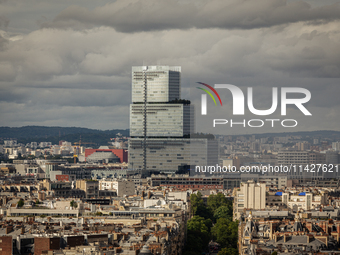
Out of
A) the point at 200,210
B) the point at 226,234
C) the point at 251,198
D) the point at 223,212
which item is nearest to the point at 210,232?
the point at 226,234

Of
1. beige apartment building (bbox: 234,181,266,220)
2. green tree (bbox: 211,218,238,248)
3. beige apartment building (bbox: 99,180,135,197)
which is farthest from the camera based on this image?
beige apartment building (bbox: 99,180,135,197)

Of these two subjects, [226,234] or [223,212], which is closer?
[226,234]

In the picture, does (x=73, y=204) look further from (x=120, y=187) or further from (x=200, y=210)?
(x=120, y=187)

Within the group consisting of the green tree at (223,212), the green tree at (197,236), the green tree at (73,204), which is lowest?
the green tree at (197,236)

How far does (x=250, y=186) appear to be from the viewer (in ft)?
390

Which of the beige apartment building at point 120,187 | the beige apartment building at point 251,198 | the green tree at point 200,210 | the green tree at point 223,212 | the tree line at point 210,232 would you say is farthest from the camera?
the beige apartment building at point 120,187

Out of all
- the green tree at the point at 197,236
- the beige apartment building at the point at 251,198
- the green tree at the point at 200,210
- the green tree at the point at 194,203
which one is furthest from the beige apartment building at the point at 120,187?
the green tree at the point at 197,236

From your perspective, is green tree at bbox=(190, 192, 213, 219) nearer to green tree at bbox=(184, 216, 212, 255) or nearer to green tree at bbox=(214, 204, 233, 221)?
green tree at bbox=(214, 204, 233, 221)

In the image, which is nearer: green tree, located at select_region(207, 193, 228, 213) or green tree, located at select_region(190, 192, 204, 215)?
green tree, located at select_region(190, 192, 204, 215)

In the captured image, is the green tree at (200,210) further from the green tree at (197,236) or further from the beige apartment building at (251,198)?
the green tree at (197,236)

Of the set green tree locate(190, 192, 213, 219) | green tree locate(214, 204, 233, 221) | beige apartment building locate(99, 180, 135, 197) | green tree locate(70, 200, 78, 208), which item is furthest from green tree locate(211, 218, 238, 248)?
beige apartment building locate(99, 180, 135, 197)

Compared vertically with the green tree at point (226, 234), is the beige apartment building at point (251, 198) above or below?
above

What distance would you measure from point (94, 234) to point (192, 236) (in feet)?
90.4

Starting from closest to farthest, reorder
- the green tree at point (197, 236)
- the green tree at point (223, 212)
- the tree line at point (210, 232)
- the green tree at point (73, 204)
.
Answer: the green tree at point (197, 236)
the tree line at point (210, 232)
the green tree at point (73, 204)
the green tree at point (223, 212)
